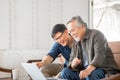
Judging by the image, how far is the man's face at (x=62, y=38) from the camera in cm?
222

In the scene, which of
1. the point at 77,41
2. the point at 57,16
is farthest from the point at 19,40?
the point at 77,41

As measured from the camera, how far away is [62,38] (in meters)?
2.23

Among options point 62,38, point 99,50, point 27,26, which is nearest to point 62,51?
Result: point 62,38

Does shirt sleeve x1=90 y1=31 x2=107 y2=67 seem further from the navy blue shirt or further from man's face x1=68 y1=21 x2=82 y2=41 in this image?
the navy blue shirt

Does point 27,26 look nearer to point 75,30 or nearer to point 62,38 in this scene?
point 62,38

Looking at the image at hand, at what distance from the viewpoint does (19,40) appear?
3799mm

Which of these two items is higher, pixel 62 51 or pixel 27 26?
pixel 27 26

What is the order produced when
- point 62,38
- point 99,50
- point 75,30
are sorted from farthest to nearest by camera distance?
1. point 62,38
2. point 75,30
3. point 99,50

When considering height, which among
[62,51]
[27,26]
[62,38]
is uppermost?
[27,26]

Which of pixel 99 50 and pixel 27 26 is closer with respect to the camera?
pixel 99 50

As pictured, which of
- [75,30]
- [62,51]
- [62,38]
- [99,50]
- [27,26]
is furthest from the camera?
[27,26]

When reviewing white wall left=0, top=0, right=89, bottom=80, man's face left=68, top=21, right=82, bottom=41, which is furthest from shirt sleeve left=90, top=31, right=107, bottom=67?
white wall left=0, top=0, right=89, bottom=80

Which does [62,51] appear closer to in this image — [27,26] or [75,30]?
[75,30]

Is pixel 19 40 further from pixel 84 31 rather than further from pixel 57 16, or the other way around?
pixel 84 31
